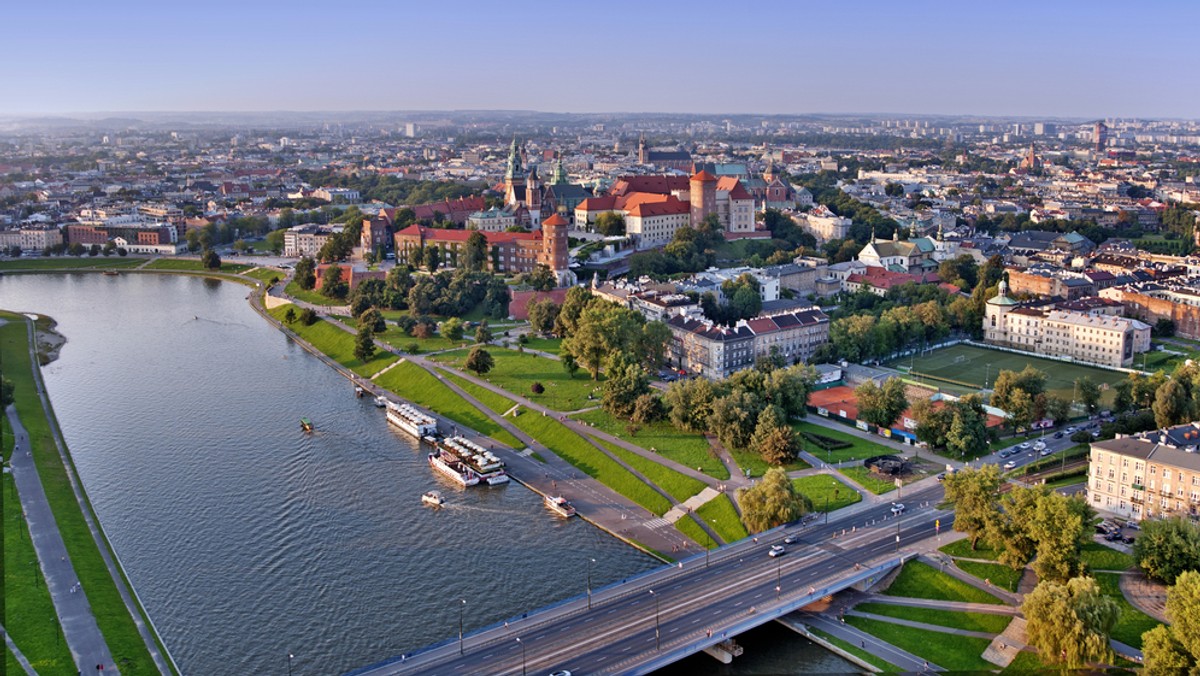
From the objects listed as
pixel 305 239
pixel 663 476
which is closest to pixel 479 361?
pixel 663 476

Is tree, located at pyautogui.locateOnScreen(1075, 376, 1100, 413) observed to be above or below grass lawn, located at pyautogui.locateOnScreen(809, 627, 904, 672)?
above

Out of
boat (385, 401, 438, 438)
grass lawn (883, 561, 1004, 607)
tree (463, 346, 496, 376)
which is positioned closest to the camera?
grass lawn (883, 561, 1004, 607)

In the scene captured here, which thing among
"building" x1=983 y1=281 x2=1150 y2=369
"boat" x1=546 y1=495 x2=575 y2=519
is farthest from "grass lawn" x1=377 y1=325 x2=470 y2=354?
"building" x1=983 y1=281 x2=1150 y2=369

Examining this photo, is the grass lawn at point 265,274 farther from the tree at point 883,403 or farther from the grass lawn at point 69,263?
the tree at point 883,403

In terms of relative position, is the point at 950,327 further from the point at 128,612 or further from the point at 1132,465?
the point at 128,612

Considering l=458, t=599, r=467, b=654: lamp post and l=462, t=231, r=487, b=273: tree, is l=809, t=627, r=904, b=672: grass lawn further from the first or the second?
l=462, t=231, r=487, b=273: tree

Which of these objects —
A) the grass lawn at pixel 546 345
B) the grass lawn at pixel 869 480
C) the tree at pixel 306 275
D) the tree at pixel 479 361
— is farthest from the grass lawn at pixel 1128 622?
the tree at pixel 306 275
